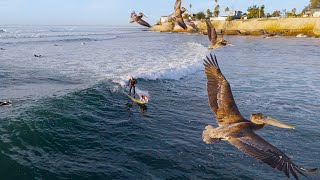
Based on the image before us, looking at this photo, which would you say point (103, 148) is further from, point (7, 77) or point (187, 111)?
point (7, 77)

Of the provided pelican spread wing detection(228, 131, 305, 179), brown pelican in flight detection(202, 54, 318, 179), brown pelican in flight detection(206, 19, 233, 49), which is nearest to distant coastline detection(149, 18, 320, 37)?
brown pelican in flight detection(206, 19, 233, 49)

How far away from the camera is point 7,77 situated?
22250 millimetres

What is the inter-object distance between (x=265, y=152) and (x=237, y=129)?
945 millimetres

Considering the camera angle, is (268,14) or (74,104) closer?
(74,104)

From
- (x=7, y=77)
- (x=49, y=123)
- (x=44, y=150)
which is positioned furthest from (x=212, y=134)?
(x=7, y=77)

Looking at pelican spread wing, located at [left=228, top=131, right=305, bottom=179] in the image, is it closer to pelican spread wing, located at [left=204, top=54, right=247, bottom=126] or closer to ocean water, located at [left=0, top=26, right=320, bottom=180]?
pelican spread wing, located at [left=204, top=54, right=247, bottom=126]

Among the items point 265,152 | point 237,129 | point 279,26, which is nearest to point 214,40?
point 237,129

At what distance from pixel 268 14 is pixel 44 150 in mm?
130191

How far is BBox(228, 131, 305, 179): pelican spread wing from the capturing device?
242 inches

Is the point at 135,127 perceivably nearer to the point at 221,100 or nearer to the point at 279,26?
the point at 221,100

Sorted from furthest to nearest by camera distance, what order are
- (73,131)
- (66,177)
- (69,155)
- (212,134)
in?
(73,131) → (69,155) → (66,177) → (212,134)

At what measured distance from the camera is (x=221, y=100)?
314 inches

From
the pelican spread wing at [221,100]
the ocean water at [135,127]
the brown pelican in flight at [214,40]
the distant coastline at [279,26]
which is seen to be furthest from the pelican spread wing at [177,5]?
the distant coastline at [279,26]

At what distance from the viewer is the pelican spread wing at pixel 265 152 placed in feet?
20.1
